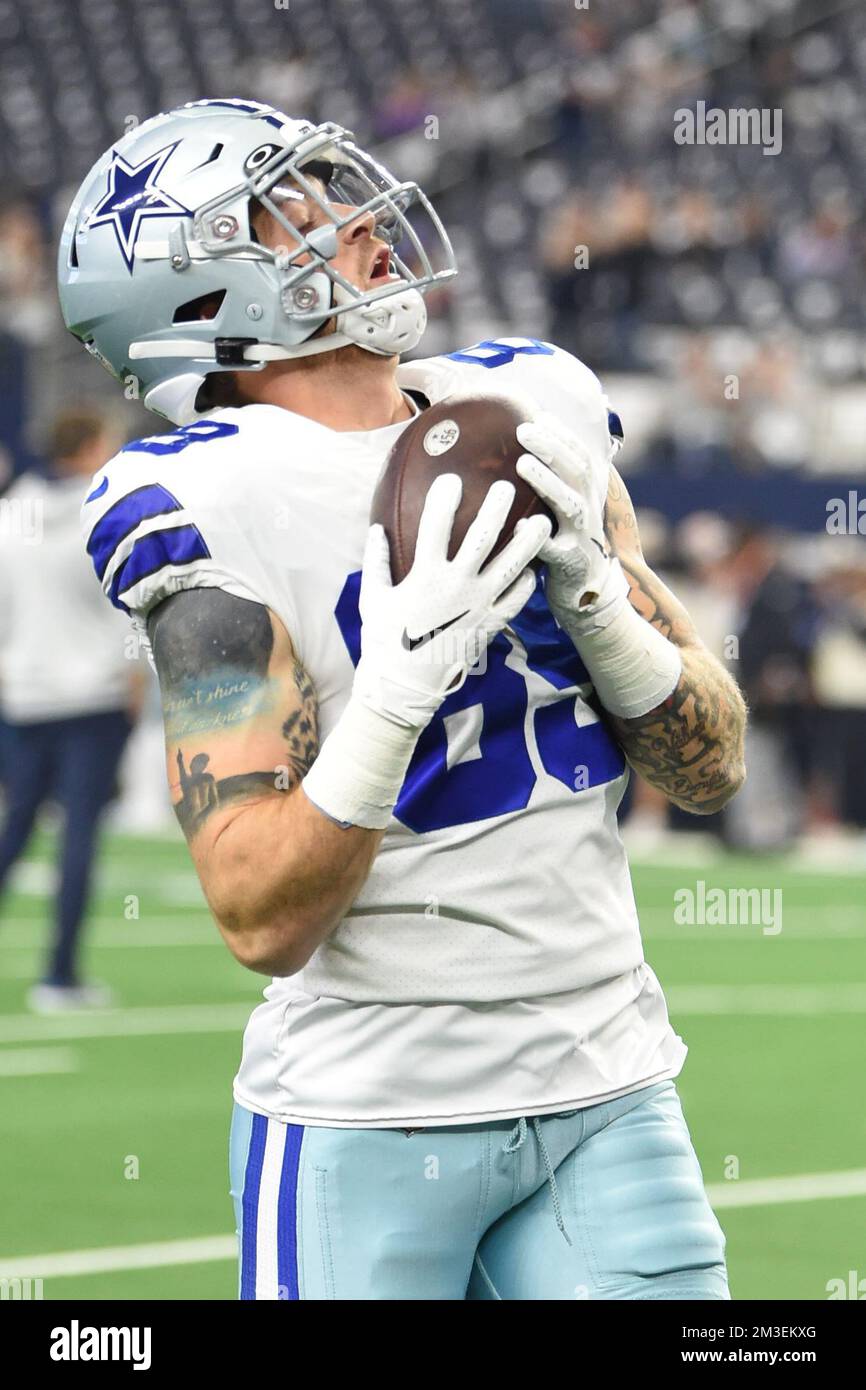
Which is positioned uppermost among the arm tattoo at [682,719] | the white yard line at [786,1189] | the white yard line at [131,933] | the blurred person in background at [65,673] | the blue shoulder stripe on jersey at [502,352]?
the blue shoulder stripe on jersey at [502,352]

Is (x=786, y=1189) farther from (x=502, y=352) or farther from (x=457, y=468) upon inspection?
(x=457, y=468)

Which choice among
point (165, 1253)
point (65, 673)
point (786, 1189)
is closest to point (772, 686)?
point (65, 673)

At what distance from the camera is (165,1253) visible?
13.3 feet

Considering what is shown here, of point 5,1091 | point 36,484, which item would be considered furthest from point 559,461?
point 36,484

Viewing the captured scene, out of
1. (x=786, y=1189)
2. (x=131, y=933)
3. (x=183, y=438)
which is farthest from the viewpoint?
(x=131, y=933)

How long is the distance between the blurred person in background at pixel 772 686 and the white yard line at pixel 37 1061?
5249 mm

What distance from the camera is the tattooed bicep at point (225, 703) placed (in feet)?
5.94

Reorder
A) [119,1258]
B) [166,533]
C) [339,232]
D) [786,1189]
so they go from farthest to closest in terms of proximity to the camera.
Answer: [786,1189], [119,1258], [339,232], [166,533]

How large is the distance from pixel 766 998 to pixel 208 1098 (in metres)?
2.30

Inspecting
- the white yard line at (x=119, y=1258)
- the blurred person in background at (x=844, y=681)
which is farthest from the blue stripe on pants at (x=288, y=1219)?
the blurred person in background at (x=844, y=681)

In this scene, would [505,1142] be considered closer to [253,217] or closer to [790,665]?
[253,217]

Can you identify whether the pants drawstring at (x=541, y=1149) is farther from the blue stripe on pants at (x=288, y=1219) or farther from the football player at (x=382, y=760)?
the blue stripe on pants at (x=288, y=1219)

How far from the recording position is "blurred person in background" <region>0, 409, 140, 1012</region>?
628cm

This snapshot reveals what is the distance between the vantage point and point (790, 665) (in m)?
10.6
